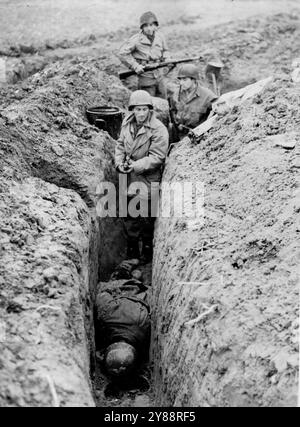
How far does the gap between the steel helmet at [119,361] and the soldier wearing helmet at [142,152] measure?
8.38 ft

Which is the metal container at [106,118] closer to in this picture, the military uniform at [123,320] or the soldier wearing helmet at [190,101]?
the soldier wearing helmet at [190,101]

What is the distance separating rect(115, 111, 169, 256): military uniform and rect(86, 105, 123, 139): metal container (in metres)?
1.04

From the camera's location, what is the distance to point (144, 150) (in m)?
7.45

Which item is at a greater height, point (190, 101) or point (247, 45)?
point (247, 45)

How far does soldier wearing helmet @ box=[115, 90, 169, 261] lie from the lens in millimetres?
7301

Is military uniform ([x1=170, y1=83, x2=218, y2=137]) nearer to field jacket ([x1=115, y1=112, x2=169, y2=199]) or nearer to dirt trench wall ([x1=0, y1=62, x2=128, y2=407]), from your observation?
field jacket ([x1=115, y1=112, x2=169, y2=199])

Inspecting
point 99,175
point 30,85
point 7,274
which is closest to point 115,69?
point 30,85

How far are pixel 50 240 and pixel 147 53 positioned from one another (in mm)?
5956

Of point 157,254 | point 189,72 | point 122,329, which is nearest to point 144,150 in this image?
point 189,72

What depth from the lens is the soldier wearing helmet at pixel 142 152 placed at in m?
7.30

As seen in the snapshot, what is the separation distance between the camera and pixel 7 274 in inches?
170

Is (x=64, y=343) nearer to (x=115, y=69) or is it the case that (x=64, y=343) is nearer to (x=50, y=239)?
(x=50, y=239)

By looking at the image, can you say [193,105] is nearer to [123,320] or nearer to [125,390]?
[123,320]

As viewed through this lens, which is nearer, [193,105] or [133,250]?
[133,250]
